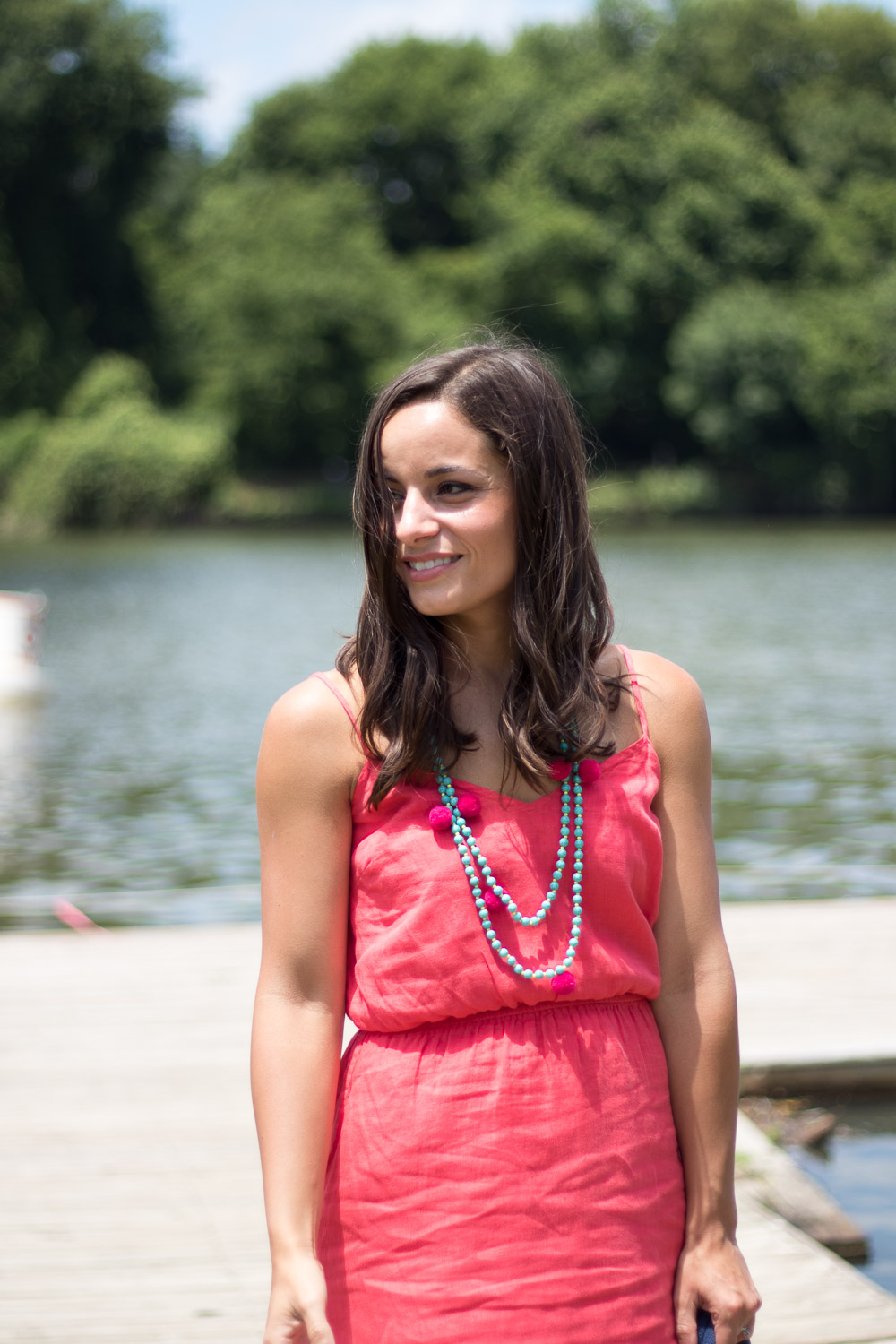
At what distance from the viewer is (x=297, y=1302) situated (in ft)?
5.86

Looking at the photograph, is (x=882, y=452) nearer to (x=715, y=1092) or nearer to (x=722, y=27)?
(x=722, y=27)

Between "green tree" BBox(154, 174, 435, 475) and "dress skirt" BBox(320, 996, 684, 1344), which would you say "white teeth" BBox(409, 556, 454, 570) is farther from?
"green tree" BBox(154, 174, 435, 475)

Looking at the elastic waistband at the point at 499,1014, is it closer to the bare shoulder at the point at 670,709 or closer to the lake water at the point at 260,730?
the bare shoulder at the point at 670,709

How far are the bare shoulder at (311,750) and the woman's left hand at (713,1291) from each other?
650 millimetres

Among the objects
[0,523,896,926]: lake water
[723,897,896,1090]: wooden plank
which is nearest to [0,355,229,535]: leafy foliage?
[0,523,896,926]: lake water

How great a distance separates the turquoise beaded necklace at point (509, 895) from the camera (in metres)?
1.81

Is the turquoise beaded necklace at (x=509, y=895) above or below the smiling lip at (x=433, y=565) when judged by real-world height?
below

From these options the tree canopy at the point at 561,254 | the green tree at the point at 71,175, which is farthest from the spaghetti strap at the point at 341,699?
the green tree at the point at 71,175

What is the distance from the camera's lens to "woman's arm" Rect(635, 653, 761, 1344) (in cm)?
189

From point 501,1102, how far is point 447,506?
2.17ft

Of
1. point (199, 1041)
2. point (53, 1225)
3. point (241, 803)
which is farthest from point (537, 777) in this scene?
point (241, 803)

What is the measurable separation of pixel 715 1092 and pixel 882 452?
55964 millimetres

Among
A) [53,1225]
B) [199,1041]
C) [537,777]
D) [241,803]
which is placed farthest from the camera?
[241,803]

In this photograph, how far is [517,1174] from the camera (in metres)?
1.77
